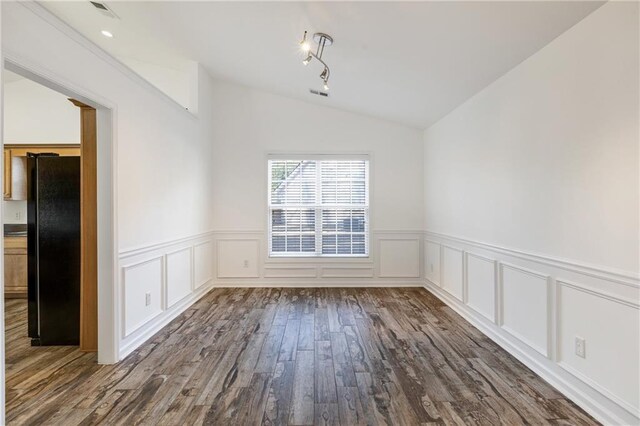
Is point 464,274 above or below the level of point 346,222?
below

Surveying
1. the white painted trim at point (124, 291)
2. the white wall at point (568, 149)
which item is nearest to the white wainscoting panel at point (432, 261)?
the white wall at point (568, 149)

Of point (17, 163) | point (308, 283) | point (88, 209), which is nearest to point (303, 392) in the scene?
Answer: point (88, 209)

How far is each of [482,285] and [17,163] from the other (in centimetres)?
604

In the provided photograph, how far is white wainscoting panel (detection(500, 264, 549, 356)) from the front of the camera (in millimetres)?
2258

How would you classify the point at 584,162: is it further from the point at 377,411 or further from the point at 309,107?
the point at 309,107

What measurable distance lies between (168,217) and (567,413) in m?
3.68

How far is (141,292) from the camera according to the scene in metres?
2.87

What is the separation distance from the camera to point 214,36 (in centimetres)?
327

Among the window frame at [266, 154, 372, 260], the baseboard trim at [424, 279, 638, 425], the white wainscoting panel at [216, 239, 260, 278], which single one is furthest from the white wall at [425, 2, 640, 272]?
the white wainscoting panel at [216, 239, 260, 278]

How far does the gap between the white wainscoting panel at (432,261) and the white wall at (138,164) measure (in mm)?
3312

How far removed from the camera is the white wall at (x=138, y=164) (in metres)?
1.86

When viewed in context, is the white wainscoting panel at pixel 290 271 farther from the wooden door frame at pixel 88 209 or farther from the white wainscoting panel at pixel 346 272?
the wooden door frame at pixel 88 209

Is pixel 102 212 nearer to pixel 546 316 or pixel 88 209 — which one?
pixel 88 209

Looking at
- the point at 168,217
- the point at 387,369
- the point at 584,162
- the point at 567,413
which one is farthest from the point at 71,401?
→ the point at 584,162
